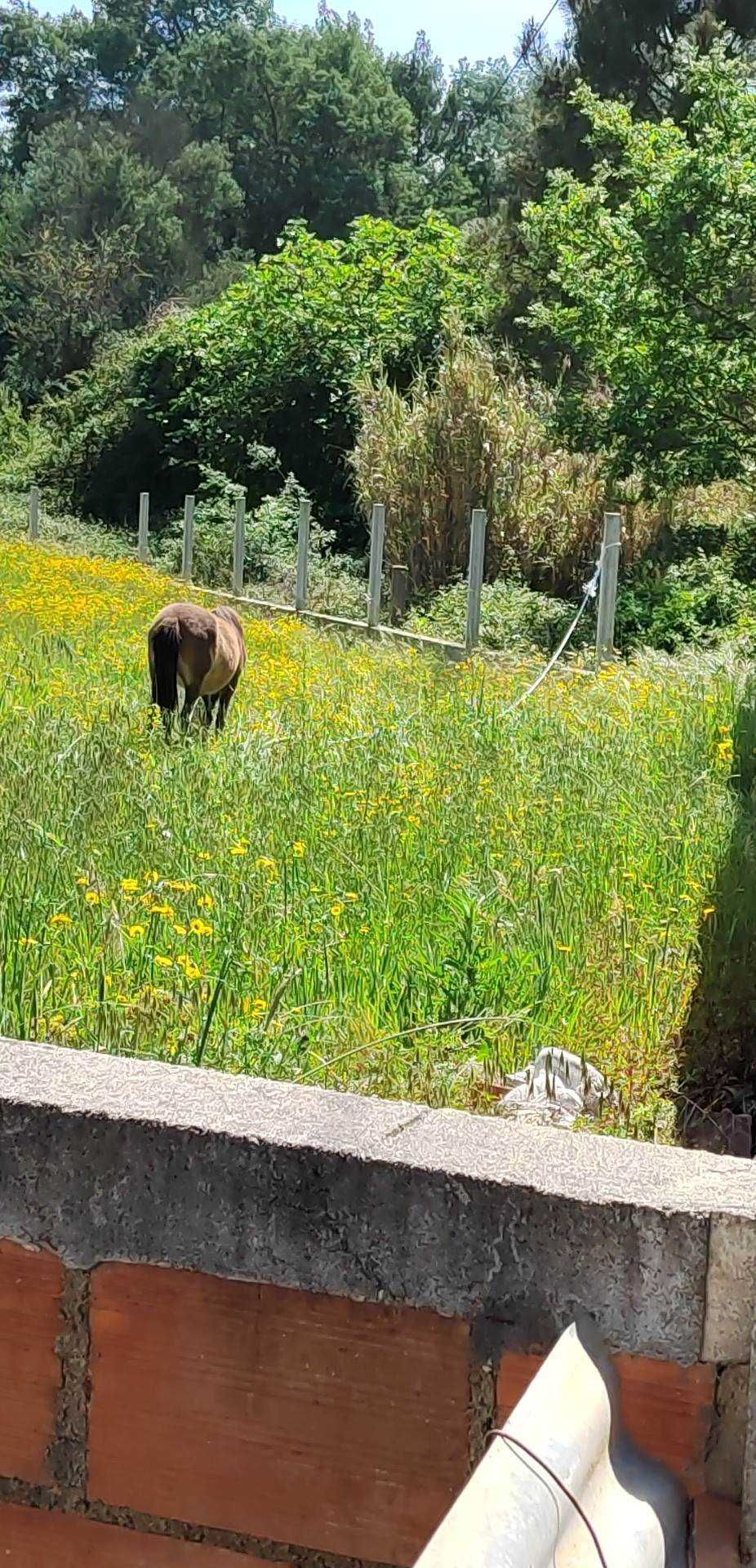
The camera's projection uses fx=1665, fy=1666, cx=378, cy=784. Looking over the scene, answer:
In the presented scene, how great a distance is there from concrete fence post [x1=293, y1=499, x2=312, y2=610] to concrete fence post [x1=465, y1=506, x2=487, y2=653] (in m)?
4.09

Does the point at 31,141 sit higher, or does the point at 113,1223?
the point at 31,141

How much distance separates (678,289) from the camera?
1684cm

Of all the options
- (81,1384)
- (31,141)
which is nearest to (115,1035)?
(81,1384)

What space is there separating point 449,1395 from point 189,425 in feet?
102

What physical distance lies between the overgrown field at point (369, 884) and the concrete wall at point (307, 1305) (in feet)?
3.83

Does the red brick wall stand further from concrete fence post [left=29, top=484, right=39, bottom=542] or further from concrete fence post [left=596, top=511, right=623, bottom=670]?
concrete fence post [left=29, top=484, right=39, bottom=542]

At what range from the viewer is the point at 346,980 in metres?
4.40

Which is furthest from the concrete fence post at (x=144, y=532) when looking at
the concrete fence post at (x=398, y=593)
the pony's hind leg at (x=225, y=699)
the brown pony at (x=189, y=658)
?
the brown pony at (x=189, y=658)

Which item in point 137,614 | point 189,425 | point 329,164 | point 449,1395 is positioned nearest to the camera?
point 449,1395

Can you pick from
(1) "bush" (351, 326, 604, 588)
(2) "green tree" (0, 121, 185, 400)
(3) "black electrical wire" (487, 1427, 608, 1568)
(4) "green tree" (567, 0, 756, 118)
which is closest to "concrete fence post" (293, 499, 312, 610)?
(1) "bush" (351, 326, 604, 588)

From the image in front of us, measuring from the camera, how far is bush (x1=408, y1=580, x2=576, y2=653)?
1766cm

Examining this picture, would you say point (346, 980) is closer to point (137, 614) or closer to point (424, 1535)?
point (424, 1535)

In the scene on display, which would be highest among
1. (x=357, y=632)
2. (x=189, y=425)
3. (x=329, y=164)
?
(x=329, y=164)

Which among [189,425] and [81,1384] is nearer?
[81,1384]
